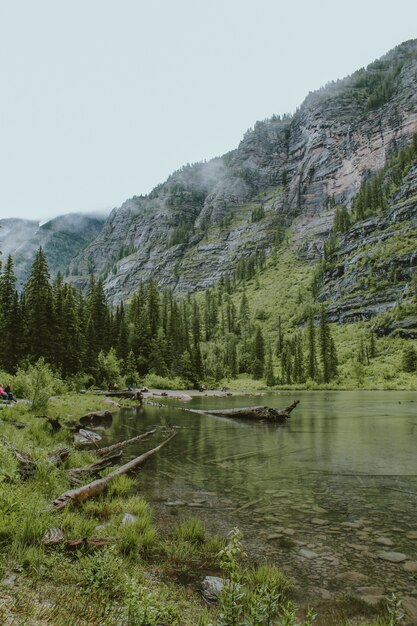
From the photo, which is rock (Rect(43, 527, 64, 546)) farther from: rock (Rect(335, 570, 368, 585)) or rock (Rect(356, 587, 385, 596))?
rock (Rect(356, 587, 385, 596))

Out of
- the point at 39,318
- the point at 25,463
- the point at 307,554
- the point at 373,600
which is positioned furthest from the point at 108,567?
the point at 39,318

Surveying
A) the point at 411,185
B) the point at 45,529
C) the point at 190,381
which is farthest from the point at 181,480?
the point at 411,185

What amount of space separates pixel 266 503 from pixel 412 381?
300 ft

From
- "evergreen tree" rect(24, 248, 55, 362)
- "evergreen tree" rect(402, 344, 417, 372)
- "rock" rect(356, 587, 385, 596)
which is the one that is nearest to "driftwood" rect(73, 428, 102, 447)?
"rock" rect(356, 587, 385, 596)

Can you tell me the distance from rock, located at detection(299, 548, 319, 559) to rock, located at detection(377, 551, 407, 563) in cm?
133

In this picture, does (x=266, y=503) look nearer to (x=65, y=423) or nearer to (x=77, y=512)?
(x=77, y=512)

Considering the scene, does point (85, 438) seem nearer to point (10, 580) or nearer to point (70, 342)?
point (10, 580)

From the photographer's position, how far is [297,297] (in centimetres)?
18038

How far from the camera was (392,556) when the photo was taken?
7773mm

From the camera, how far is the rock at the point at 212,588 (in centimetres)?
607

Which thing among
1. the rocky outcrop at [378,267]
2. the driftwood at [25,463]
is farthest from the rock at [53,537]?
the rocky outcrop at [378,267]

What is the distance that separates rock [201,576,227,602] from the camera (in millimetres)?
6070

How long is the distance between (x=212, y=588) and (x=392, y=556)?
403cm

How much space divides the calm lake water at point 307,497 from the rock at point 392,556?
0.07ft
